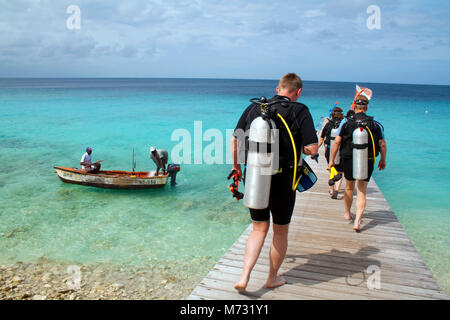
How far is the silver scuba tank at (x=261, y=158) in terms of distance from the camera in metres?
2.82

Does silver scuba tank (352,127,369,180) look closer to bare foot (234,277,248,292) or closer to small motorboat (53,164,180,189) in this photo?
bare foot (234,277,248,292)

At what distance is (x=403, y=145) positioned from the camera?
2498 cm

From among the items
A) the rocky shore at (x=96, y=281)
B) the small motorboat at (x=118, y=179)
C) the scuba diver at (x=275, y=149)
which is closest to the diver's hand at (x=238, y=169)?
the scuba diver at (x=275, y=149)

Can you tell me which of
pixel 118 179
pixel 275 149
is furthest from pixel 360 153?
pixel 118 179

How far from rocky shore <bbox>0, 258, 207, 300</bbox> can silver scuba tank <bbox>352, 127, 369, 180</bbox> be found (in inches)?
155

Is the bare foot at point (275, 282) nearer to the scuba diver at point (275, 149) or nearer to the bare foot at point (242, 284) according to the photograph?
the bare foot at point (242, 284)

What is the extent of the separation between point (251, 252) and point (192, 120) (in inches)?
1497

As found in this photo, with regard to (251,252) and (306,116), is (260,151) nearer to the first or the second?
(306,116)

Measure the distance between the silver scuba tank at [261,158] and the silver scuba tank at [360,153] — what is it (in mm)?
2510

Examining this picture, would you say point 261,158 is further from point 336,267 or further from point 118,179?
point 118,179

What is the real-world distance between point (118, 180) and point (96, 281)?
5668 millimetres

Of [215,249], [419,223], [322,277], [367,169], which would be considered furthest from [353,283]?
[419,223]

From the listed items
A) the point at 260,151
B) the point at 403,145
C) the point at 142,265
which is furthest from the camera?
the point at 403,145
